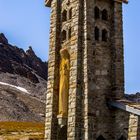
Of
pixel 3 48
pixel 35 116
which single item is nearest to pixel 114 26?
pixel 35 116

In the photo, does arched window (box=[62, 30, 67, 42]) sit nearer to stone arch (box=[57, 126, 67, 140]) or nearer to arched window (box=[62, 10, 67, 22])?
arched window (box=[62, 10, 67, 22])

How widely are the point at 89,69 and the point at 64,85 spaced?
2020 mm

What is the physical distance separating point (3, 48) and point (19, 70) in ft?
45.8

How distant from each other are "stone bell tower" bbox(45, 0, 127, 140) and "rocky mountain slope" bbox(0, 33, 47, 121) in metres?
85.5

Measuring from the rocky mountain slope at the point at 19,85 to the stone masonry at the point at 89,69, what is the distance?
281 ft

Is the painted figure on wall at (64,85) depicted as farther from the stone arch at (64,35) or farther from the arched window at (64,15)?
the arched window at (64,15)

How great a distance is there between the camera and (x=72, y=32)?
88.5ft

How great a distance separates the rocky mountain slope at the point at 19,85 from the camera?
122 meters

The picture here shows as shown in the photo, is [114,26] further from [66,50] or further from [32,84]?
[32,84]

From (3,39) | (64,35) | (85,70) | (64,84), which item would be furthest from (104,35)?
(3,39)

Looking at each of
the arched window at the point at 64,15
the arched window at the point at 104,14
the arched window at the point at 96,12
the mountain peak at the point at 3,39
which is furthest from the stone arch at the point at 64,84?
the mountain peak at the point at 3,39

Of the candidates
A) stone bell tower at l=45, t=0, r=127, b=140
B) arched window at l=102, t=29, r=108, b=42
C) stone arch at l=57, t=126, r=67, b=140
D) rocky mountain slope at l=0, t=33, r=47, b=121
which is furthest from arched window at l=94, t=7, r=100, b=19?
rocky mountain slope at l=0, t=33, r=47, b=121

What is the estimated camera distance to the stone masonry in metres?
25.2

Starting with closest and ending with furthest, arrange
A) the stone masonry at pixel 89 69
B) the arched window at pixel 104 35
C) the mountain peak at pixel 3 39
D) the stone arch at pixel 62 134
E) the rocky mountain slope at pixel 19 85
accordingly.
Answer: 1. the stone masonry at pixel 89 69
2. the stone arch at pixel 62 134
3. the arched window at pixel 104 35
4. the rocky mountain slope at pixel 19 85
5. the mountain peak at pixel 3 39
